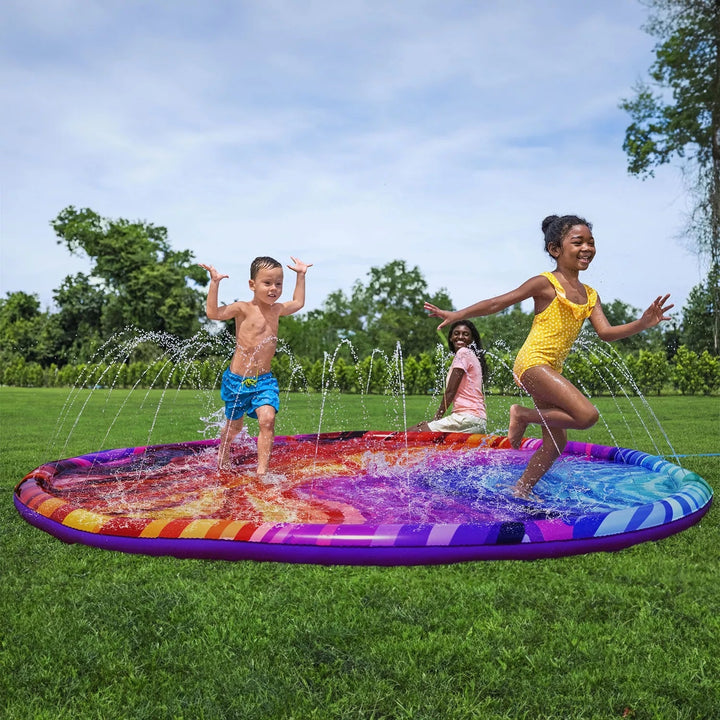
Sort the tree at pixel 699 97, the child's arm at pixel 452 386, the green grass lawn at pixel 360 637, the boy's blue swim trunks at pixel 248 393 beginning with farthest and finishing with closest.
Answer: the tree at pixel 699 97
the child's arm at pixel 452 386
the boy's blue swim trunks at pixel 248 393
the green grass lawn at pixel 360 637

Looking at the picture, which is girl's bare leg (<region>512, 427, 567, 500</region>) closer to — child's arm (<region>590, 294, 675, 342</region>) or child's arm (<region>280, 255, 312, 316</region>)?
child's arm (<region>590, 294, 675, 342</region>)

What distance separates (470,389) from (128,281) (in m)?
43.1

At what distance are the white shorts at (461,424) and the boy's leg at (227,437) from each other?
2389 millimetres

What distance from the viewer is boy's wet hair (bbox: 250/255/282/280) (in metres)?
5.61

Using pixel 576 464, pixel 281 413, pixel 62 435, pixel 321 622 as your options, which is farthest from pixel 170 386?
pixel 321 622

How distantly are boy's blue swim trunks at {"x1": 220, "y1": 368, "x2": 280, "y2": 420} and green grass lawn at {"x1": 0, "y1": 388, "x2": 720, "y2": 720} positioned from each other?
2.07m

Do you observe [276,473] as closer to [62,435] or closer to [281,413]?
[62,435]

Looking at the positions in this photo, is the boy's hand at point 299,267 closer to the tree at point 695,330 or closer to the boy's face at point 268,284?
the boy's face at point 268,284

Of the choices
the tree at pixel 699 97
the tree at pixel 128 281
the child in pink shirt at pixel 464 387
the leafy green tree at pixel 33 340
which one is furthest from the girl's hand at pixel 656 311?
the leafy green tree at pixel 33 340

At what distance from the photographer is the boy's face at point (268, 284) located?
18.3ft

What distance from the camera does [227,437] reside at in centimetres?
585

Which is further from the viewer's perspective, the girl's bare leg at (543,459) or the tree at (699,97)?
the tree at (699,97)

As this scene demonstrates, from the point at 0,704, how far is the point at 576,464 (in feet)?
16.0

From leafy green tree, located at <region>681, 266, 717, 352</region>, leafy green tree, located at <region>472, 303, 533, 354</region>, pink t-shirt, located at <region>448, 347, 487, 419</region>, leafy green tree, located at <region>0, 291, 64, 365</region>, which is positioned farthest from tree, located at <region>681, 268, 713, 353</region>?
leafy green tree, located at <region>0, 291, 64, 365</region>
